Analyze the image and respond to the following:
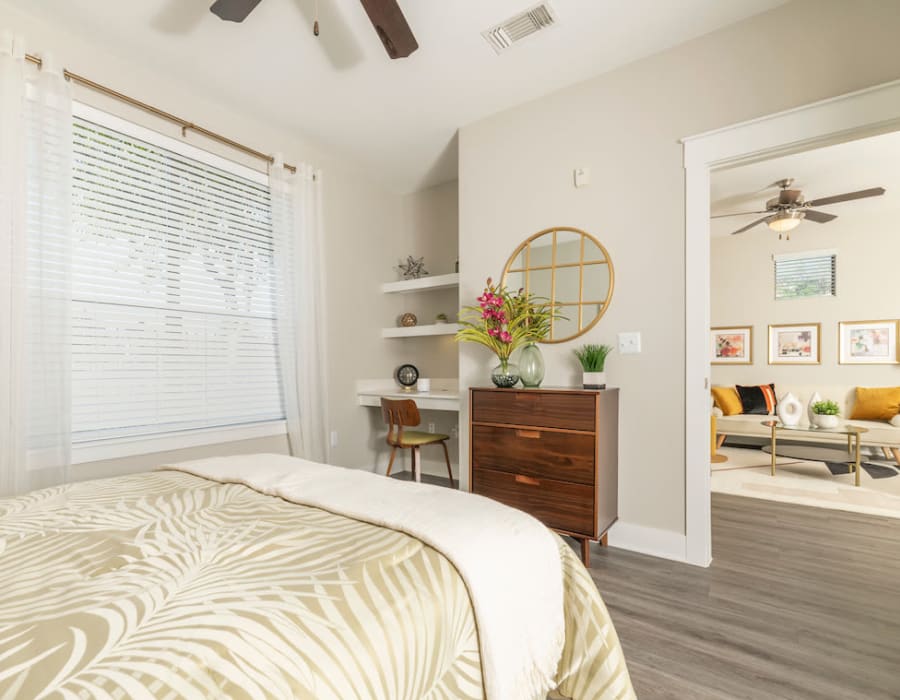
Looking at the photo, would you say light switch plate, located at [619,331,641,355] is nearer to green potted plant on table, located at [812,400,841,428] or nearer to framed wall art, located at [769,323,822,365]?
green potted plant on table, located at [812,400,841,428]

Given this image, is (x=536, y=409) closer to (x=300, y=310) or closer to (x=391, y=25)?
(x=300, y=310)

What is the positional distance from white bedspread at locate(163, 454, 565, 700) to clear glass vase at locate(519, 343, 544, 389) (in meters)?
1.37

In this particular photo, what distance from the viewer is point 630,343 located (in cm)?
253

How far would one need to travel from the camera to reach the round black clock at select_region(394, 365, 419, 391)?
4.10 meters

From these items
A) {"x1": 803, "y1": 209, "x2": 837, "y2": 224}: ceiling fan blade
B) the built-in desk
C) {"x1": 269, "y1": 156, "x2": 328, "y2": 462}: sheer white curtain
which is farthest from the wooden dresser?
{"x1": 803, "y1": 209, "x2": 837, "y2": 224}: ceiling fan blade

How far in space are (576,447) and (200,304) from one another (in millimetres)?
2378

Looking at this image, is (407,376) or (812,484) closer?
(812,484)

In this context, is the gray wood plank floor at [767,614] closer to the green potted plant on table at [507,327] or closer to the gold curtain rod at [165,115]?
the green potted plant on table at [507,327]

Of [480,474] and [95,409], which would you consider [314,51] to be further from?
[480,474]

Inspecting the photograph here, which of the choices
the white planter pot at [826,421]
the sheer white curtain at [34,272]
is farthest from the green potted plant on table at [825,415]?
the sheer white curtain at [34,272]

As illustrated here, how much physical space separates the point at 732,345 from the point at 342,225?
5220 millimetres

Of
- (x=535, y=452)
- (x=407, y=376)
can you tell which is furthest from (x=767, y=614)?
(x=407, y=376)

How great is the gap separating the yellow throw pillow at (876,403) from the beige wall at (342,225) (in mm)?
4570

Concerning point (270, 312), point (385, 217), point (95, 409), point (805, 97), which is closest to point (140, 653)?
point (95, 409)
